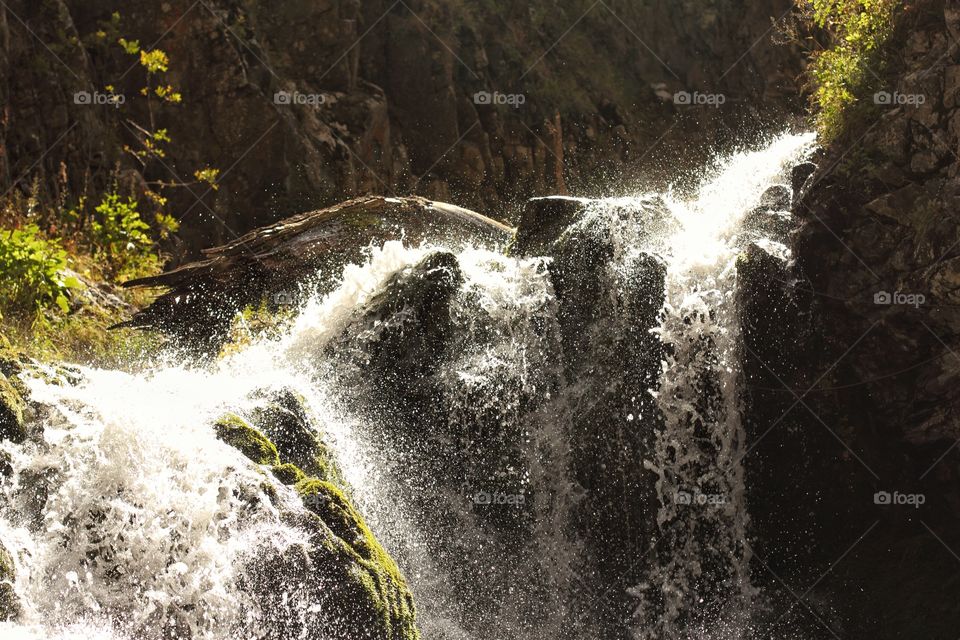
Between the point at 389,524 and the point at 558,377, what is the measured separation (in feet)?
5.83

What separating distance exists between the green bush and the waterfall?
102cm

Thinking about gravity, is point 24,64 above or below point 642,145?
below

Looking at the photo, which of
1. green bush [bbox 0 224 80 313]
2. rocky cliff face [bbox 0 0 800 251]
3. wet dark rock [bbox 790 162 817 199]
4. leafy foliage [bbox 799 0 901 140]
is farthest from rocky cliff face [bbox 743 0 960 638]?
rocky cliff face [bbox 0 0 800 251]

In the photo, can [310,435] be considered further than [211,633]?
Yes

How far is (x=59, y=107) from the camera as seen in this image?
33.9 feet

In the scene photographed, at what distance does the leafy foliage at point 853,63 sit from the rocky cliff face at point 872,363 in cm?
13

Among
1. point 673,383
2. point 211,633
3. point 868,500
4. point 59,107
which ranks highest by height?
point 59,107

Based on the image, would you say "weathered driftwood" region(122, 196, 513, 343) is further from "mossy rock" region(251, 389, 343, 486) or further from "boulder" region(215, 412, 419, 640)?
"boulder" region(215, 412, 419, 640)

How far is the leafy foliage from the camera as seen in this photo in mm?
7723

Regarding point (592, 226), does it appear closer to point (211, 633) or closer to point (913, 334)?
point (913, 334)

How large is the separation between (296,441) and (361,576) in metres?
1.38

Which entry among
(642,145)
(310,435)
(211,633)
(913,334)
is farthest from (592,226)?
(642,145)

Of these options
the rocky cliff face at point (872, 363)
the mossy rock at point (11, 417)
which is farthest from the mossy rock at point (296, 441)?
the rocky cliff face at point (872, 363)

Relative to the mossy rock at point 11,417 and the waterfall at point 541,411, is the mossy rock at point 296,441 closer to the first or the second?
the waterfall at point 541,411
